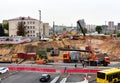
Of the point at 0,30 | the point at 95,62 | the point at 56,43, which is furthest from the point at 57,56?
the point at 0,30

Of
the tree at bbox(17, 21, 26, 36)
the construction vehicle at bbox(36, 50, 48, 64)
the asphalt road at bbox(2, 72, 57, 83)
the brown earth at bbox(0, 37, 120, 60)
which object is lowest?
the asphalt road at bbox(2, 72, 57, 83)

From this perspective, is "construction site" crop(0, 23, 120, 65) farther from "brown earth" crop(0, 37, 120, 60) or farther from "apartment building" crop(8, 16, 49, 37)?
"apartment building" crop(8, 16, 49, 37)

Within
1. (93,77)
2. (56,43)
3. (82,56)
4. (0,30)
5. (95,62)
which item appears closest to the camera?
(93,77)

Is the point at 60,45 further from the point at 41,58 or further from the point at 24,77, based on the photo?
the point at 24,77

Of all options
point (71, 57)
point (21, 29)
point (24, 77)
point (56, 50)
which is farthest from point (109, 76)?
point (21, 29)

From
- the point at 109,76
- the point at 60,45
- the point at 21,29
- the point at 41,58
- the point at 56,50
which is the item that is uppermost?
the point at 21,29

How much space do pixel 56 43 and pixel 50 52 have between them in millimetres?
7449

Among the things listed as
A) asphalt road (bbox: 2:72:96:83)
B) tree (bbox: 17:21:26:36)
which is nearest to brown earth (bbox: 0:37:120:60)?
asphalt road (bbox: 2:72:96:83)

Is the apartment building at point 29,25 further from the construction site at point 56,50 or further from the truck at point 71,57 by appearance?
the truck at point 71,57

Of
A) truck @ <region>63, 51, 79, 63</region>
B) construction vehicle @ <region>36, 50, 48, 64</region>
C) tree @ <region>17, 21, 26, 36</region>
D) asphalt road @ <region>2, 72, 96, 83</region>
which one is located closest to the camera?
asphalt road @ <region>2, 72, 96, 83</region>

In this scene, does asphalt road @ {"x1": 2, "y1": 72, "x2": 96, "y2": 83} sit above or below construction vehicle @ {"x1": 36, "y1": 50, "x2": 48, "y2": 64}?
below

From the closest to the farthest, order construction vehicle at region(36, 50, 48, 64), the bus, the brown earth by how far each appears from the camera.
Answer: the bus
construction vehicle at region(36, 50, 48, 64)
the brown earth

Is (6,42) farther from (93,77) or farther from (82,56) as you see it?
(93,77)

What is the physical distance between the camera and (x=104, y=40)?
3029 inches
